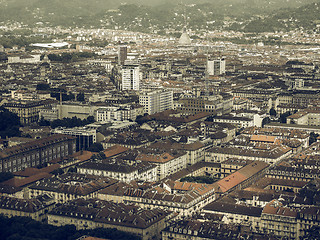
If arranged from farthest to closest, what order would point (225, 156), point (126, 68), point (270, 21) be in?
point (270, 21)
point (126, 68)
point (225, 156)

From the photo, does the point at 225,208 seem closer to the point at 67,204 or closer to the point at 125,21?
the point at 67,204

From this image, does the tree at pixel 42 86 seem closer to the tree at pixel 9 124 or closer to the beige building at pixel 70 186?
the tree at pixel 9 124

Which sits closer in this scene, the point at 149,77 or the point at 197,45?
the point at 149,77

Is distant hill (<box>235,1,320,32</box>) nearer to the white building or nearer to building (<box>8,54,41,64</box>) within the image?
building (<box>8,54,41,64</box>)

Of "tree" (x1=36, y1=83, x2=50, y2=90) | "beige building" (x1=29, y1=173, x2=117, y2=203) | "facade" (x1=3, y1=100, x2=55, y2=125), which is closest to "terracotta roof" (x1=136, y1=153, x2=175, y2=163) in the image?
Answer: "beige building" (x1=29, y1=173, x2=117, y2=203)

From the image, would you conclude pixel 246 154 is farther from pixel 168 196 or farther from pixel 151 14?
pixel 151 14

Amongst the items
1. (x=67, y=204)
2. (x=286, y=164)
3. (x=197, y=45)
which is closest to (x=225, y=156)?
(x=286, y=164)
